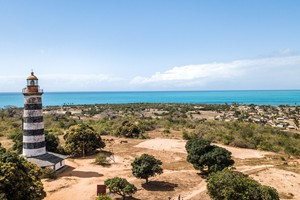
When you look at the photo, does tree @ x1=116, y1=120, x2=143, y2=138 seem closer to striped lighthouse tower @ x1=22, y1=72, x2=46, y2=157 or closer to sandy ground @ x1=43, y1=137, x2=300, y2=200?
sandy ground @ x1=43, y1=137, x2=300, y2=200

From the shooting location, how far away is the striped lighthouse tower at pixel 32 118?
74.6 ft

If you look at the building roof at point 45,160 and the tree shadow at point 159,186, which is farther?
the building roof at point 45,160

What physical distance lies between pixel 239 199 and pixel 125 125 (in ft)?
103

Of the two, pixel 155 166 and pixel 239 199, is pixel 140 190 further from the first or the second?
pixel 239 199

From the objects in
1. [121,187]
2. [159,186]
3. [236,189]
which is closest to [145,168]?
[159,186]

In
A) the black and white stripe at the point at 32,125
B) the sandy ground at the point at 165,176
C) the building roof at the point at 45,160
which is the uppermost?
the black and white stripe at the point at 32,125

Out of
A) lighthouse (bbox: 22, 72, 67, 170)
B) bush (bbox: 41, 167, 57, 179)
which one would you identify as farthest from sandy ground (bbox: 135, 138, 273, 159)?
lighthouse (bbox: 22, 72, 67, 170)

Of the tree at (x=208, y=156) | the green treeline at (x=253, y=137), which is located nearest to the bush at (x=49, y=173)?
the tree at (x=208, y=156)

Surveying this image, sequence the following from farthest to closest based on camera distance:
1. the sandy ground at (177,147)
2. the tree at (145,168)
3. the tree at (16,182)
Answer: the sandy ground at (177,147)
the tree at (145,168)
the tree at (16,182)

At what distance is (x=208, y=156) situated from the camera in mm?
23359

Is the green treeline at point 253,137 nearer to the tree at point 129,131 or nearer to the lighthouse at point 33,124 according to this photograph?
the tree at point 129,131

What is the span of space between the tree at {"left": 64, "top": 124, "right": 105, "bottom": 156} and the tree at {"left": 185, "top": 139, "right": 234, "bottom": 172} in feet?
41.7

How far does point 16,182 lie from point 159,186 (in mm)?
11316

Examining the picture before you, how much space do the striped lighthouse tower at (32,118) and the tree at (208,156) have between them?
13.9m
